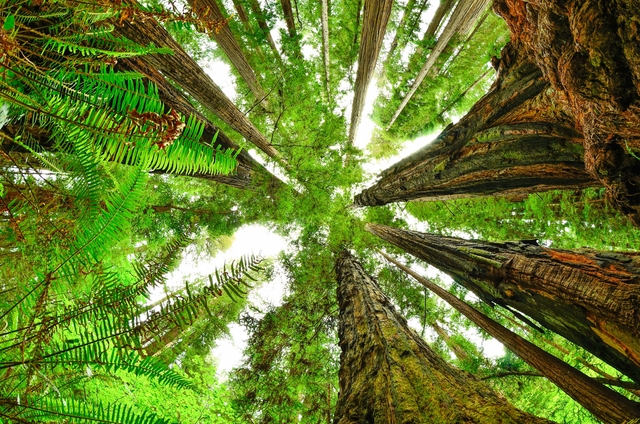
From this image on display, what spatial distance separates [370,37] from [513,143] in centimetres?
382

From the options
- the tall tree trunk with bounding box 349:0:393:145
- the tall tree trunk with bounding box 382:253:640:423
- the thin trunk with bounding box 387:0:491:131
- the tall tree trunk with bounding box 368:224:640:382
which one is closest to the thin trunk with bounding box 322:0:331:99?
the tall tree trunk with bounding box 349:0:393:145

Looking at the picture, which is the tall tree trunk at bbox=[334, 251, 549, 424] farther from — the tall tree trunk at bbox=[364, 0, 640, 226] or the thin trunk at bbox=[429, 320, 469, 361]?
the thin trunk at bbox=[429, 320, 469, 361]

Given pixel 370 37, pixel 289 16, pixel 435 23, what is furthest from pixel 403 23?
pixel 289 16

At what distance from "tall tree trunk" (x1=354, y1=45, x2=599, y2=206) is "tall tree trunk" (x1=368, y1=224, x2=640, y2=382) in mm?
818

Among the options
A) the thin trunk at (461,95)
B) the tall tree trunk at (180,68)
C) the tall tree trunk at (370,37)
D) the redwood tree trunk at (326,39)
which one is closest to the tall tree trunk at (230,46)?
the tall tree trunk at (180,68)

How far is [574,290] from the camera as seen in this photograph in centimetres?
203

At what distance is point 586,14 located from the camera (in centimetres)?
154

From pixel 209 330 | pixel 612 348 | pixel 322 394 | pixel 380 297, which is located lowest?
pixel 209 330

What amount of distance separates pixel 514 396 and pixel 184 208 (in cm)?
816

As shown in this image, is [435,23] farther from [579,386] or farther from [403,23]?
[579,386]

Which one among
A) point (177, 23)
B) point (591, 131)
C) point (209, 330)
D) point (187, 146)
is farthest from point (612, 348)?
point (209, 330)

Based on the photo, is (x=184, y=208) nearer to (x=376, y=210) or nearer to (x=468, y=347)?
(x=376, y=210)

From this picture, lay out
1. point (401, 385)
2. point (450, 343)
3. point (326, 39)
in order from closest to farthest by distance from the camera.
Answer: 1. point (401, 385)
2. point (326, 39)
3. point (450, 343)

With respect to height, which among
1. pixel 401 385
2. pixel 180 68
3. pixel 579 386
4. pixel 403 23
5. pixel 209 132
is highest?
pixel 403 23
